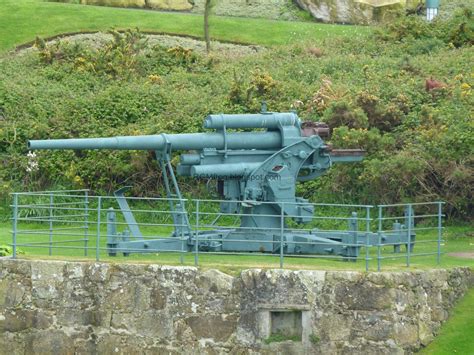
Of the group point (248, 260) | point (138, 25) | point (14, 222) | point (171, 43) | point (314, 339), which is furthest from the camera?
point (138, 25)

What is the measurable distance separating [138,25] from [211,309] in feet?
81.4

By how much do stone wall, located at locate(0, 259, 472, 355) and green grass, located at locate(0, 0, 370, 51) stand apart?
21772 millimetres

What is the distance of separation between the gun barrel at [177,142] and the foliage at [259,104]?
18.0ft

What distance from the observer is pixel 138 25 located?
4416 centimetres

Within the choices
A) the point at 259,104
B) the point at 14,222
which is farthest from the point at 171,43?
the point at 14,222

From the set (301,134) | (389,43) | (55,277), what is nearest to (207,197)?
(301,134)

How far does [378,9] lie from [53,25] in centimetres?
1104

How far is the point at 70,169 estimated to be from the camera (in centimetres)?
3030

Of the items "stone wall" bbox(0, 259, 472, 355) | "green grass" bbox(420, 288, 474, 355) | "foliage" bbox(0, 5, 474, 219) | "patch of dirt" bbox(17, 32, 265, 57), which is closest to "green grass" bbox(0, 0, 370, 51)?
"patch of dirt" bbox(17, 32, 265, 57)

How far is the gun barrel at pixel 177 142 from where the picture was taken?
2161 cm

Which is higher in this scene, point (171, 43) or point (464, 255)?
point (171, 43)

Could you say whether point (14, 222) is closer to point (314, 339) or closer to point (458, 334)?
point (314, 339)

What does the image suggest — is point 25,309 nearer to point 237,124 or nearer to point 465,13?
point 237,124

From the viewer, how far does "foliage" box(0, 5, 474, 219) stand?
2781cm
